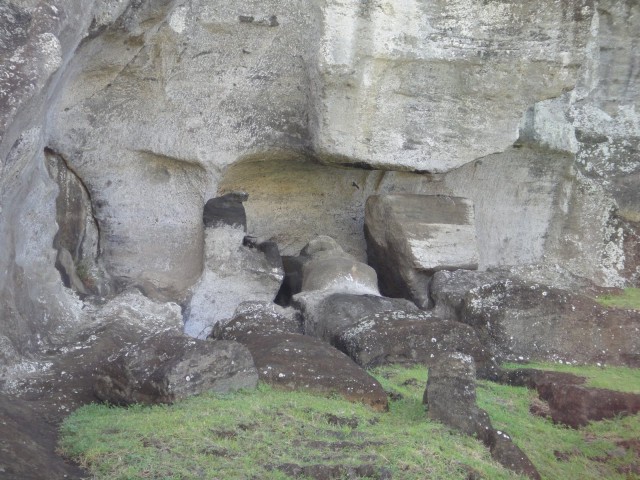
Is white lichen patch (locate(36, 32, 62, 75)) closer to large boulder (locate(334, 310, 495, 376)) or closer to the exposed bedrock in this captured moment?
large boulder (locate(334, 310, 495, 376))

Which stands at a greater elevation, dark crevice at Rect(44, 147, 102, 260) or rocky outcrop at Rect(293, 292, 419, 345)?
dark crevice at Rect(44, 147, 102, 260)

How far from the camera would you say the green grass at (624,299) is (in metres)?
13.2

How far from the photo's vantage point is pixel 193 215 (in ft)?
Result: 43.2

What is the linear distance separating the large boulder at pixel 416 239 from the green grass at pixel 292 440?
377cm

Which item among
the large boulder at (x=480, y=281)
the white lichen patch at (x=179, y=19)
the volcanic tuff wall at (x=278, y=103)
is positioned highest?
the white lichen patch at (x=179, y=19)

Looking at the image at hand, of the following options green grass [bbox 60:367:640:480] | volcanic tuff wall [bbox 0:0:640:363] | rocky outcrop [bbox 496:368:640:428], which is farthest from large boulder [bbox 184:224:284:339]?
green grass [bbox 60:367:640:480]

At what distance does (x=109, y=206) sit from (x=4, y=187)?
3.30 meters

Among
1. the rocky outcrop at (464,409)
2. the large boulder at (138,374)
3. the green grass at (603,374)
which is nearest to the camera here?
the rocky outcrop at (464,409)

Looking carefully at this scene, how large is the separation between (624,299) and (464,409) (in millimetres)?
5607

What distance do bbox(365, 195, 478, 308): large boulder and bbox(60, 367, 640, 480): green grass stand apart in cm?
377

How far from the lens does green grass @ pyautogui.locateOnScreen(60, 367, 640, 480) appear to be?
A: 7578mm

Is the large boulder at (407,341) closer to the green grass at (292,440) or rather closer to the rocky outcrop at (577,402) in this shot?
the rocky outcrop at (577,402)

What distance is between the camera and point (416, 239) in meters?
13.3

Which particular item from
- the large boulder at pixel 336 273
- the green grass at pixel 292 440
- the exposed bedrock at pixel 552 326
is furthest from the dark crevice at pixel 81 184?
the green grass at pixel 292 440
